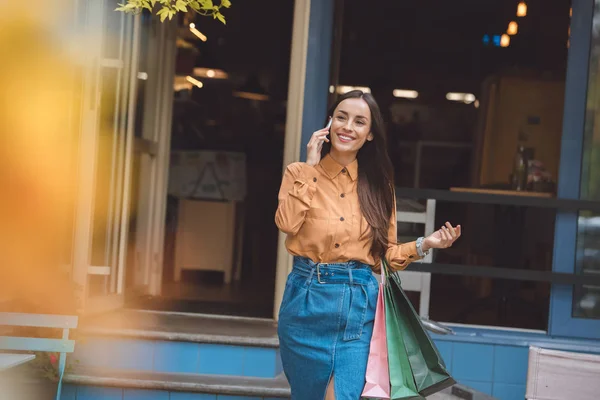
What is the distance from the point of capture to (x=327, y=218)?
10.4 feet

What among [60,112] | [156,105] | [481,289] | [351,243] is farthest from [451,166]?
[351,243]

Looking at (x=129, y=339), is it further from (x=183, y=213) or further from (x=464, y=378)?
(x=183, y=213)

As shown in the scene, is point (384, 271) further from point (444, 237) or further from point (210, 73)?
point (210, 73)

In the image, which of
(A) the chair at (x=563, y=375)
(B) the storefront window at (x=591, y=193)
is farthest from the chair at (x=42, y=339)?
(B) the storefront window at (x=591, y=193)

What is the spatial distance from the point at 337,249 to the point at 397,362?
0.46 meters

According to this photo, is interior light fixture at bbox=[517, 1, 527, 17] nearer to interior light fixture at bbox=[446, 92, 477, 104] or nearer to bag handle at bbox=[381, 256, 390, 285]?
interior light fixture at bbox=[446, 92, 477, 104]

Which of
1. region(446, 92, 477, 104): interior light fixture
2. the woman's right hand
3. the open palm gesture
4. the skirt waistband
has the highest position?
region(446, 92, 477, 104): interior light fixture

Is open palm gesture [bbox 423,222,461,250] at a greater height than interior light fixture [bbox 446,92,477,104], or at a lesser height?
lesser

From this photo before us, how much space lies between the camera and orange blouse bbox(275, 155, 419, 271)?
3137mm

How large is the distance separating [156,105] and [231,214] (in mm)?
1531

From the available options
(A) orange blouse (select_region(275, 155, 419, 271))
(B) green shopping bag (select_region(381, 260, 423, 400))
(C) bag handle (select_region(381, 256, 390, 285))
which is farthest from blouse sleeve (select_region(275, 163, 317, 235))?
(B) green shopping bag (select_region(381, 260, 423, 400))

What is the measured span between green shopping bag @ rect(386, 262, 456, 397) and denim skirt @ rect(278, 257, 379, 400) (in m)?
0.10

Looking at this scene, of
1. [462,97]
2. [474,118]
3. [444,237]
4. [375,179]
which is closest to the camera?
[444,237]

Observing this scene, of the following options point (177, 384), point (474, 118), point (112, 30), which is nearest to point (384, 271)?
point (177, 384)
